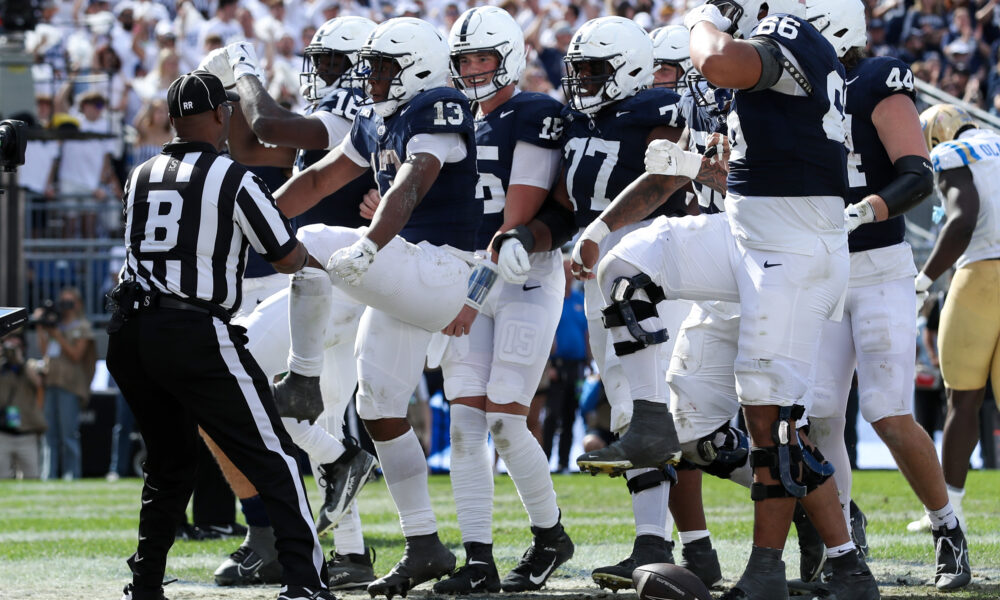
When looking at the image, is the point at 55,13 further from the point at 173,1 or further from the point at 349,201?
the point at 349,201

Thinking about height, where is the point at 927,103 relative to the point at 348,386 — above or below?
above

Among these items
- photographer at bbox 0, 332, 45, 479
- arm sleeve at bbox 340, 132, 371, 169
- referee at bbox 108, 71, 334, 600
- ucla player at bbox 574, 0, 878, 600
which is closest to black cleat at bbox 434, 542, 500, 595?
referee at bbox 108, 71, 334, 600

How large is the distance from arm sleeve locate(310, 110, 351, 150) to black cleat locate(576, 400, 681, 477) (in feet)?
6.41

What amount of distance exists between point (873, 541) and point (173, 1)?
13.3 metres

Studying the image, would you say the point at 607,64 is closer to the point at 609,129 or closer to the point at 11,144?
the point at 609,129

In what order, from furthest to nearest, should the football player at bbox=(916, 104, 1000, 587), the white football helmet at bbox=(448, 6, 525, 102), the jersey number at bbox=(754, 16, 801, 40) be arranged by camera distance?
the football player at bbox=(916, 104, 1000, 587)
the white football helmet at bbox=(448, 6, 525, 102)
the jersey number at bbox=(754, 16, 801, 40)

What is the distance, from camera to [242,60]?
600cm

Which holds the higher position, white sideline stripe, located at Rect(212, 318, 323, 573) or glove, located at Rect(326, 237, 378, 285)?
glove, located at Rect(326, 237, 378, 285)

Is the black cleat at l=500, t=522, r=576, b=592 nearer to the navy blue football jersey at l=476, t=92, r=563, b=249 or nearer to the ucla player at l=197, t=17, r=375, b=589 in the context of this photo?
the ucla player at l=197, t=17, r=375, b=589

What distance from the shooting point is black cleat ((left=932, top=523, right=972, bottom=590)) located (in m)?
5.14

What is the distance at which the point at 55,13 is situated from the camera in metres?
17.7

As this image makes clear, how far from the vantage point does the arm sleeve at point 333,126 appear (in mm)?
5938

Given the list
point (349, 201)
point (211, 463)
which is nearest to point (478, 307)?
point (349, 201)

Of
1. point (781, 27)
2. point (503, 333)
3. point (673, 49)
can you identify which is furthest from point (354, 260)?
point (673, 49)
